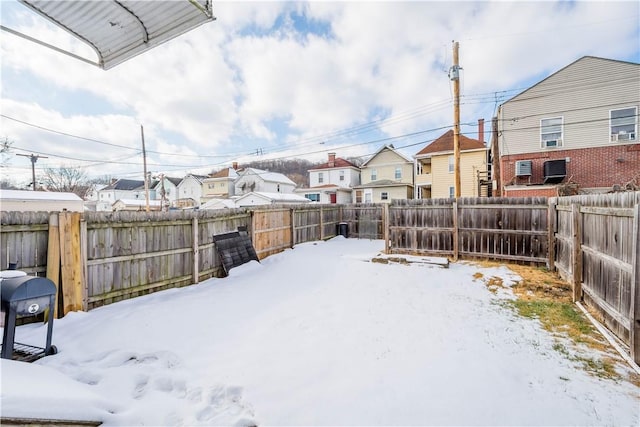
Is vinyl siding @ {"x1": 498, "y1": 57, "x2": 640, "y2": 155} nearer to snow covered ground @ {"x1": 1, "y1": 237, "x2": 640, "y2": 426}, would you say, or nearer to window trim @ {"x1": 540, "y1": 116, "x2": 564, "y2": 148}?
window trim @ {"x1": 540, "y1": 116, "x2": 564, "y2": 148}

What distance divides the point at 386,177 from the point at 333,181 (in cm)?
680

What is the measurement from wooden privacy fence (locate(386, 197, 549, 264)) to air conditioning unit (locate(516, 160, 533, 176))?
788cm

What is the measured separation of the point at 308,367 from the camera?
3.14 metres

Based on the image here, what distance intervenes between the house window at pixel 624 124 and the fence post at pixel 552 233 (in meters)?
9.95

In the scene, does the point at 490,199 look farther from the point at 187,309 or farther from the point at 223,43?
the point at 223,43

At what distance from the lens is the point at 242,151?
35094 millimetres

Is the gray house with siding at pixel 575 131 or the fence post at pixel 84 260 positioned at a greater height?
the gray house with siding at pixel 575 131

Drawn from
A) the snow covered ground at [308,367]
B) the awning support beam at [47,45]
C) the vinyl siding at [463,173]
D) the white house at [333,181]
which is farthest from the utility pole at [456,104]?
the white house at [333,181]

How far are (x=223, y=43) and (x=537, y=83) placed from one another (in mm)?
15200

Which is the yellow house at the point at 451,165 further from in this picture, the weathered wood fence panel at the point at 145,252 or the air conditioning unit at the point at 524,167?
the weathered wood fence panel at the point at 145,252

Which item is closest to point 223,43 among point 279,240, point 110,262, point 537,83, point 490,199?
point 279,240

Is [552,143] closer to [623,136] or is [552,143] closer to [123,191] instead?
[623,136]

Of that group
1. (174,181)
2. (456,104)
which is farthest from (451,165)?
(174,181)

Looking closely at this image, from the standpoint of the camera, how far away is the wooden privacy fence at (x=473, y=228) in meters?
8.12
